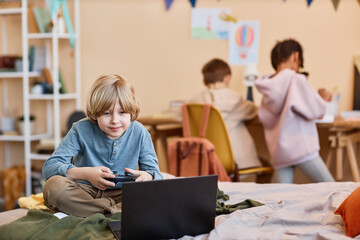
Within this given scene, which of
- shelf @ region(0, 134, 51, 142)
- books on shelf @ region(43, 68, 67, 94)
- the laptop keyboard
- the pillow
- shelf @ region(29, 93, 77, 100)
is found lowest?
shelf @ region(0, 134, 51, 142)

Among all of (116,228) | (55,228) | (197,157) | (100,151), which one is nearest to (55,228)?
(55,228)

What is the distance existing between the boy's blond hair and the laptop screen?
1.45 feet

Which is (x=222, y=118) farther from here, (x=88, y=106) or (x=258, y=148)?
(x=88, y=106)

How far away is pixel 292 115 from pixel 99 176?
1522mm

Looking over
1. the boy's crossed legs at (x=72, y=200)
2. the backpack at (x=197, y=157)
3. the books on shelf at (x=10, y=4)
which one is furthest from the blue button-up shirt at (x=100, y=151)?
the books on shelf at (x=10, y=4)

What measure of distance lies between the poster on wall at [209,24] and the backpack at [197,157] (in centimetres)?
94

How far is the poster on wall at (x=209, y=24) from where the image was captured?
3.59 meters

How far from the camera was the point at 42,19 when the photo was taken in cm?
368

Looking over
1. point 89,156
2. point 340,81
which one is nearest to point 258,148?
point 340,81

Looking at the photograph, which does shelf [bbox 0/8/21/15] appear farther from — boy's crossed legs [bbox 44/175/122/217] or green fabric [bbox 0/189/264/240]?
green fabric [bbox 0/189/264/240]

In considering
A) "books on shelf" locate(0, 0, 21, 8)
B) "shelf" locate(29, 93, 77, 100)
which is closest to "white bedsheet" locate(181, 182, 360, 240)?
"shelf" locate(29, 93, 77, 100)

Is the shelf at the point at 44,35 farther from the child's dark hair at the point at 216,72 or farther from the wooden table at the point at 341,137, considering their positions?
the wooden table at the point at 341,137

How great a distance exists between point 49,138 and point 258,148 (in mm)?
1684

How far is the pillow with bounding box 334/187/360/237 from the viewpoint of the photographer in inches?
51.4
